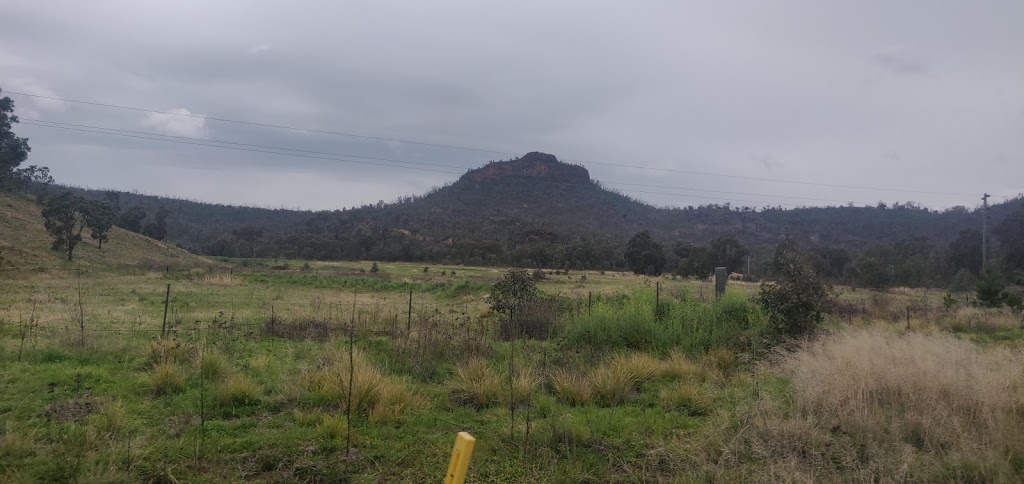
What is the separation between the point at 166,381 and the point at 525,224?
7942cm

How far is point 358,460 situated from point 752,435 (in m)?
3.65

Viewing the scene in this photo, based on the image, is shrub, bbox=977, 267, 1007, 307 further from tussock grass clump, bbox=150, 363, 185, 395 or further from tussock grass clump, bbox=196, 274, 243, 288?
tussock grass clump, bbox=196, 274, 243, 288

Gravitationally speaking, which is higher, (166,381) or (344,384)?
(344,384)

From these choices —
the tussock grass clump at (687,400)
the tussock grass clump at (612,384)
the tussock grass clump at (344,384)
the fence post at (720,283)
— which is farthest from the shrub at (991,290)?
the tussock grass clump at (344,384)

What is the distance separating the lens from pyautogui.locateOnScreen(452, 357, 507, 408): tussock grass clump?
695 cm

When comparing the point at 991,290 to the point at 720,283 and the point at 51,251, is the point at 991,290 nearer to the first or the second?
the point at 720,283

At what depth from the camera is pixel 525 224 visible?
85938 millimetres

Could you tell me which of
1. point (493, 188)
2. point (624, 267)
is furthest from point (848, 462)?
point (493, 188)

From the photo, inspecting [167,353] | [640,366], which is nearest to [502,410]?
[640,366]

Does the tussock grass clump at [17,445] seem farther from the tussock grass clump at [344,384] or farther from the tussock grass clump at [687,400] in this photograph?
the tussock grass clump at [687,400]

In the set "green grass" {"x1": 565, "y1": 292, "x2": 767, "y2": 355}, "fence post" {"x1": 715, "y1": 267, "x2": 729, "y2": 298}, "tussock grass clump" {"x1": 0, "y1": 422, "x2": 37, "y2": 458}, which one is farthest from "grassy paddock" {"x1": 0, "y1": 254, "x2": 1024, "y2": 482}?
"fence post" {"x1": 715, "y1": 267, "x2": 729, "y2": 298}

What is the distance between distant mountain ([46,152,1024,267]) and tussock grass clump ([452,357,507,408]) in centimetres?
5085

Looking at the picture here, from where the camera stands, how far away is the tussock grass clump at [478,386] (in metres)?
6.95

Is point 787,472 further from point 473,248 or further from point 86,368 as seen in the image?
point 473,248
